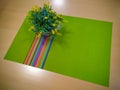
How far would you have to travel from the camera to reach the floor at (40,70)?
4.28ft

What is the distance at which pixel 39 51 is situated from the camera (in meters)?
1.54

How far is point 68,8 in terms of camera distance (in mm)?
1972

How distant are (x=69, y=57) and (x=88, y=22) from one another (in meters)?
0.65

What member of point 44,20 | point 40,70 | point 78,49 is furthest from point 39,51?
point 78,49

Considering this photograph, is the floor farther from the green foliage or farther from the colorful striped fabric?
the green foliage

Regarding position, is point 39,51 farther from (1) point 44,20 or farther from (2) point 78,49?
(2) point 78,49

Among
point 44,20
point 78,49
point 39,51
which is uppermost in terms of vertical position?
point 44,20

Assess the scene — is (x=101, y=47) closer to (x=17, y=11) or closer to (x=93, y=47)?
(x=93, y=47)

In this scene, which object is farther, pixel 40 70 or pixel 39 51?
pixel 39 51

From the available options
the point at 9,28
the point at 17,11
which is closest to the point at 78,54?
the point at 9,28

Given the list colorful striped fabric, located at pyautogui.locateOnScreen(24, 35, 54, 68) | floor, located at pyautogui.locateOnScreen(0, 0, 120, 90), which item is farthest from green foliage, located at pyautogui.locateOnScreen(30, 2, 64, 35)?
floor, located at pyautogui.locateOnScreen(0, 0, 120, 90)

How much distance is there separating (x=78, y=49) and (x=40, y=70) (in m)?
0.55

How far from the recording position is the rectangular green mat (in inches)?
53.7

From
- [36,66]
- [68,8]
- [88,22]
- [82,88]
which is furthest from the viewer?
[68,8]
